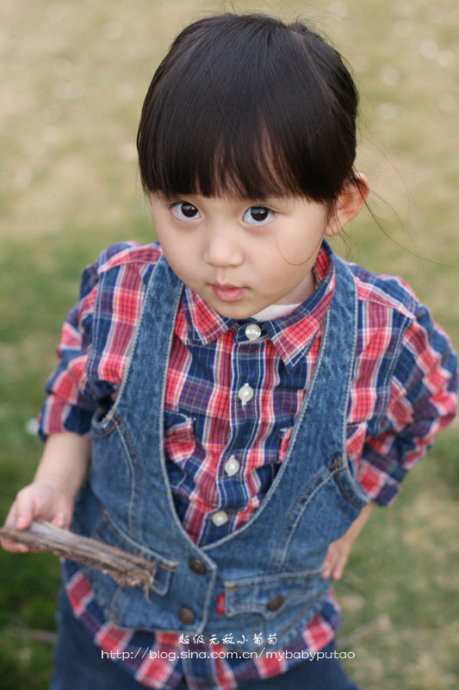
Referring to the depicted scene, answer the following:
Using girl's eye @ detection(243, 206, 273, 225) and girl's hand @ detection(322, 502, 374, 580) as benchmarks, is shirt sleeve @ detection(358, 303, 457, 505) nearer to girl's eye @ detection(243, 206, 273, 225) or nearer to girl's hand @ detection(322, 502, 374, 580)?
girl's hand @ detection(322, 502, 374, 580)

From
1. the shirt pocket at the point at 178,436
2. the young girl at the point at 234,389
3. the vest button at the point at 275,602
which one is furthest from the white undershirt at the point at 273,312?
the vest button at the point at 275,602

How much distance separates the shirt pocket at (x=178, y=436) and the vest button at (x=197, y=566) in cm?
22

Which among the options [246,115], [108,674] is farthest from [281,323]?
[108,674]

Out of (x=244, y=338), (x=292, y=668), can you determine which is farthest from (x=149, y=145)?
(x=292, y=668)

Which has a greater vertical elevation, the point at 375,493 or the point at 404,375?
the point at 404,375

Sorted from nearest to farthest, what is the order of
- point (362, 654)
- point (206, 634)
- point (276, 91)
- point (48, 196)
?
1. point (276, 91)
2. point (206, 634)
3. point (362, 654)
4. point (48, 196)

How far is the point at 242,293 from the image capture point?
4.29ft

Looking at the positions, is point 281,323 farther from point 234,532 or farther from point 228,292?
point 234,532

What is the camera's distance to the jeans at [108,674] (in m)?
1.83

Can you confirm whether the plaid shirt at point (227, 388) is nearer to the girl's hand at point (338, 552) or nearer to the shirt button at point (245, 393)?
the shirt button at point (245, 393)

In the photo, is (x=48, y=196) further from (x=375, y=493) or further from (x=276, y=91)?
(x=276, y=91)

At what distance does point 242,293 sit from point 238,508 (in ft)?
1.74

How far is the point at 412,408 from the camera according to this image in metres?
1.71

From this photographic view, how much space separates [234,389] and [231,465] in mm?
163
